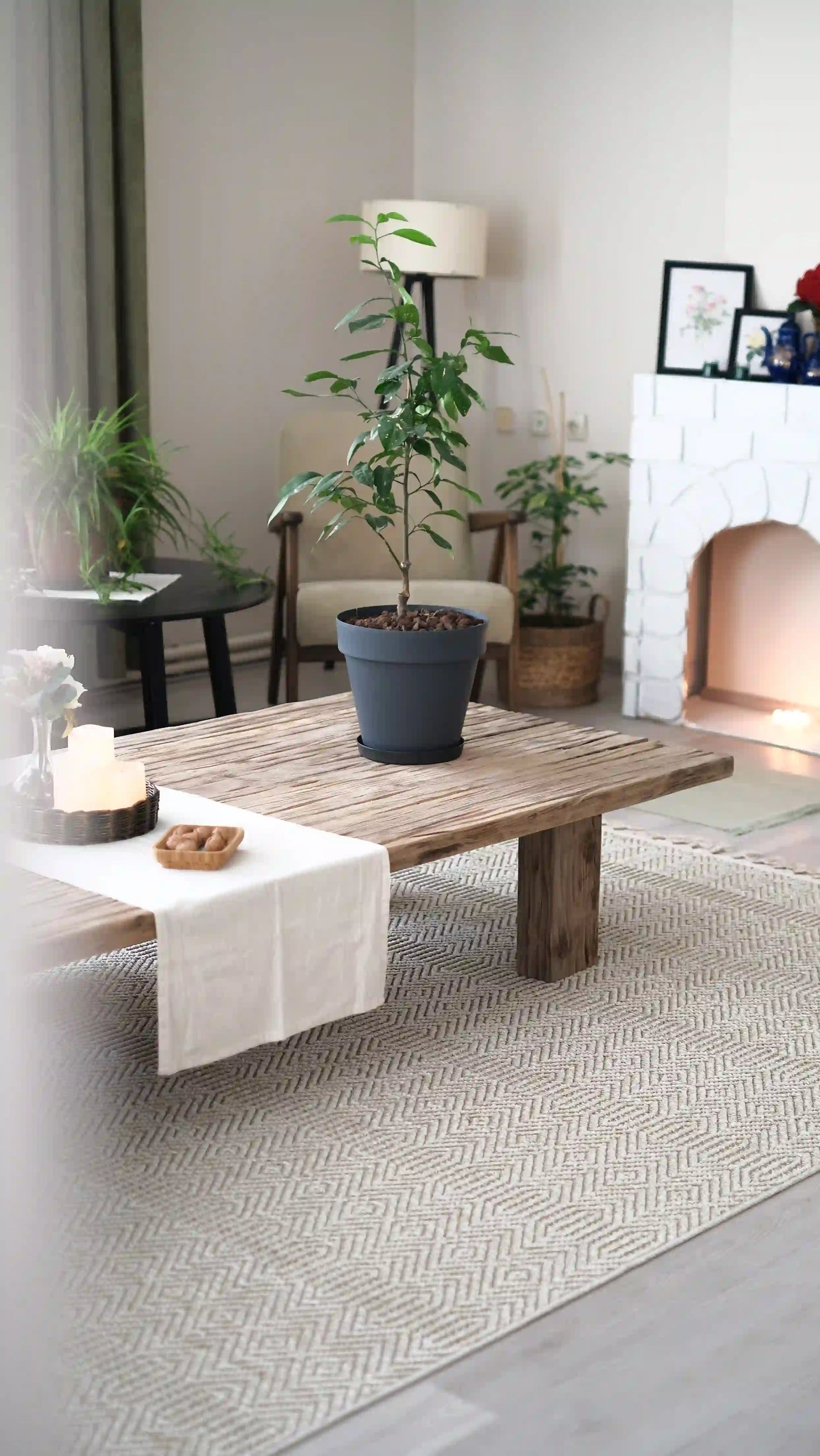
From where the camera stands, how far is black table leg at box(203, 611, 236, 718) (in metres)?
3.65

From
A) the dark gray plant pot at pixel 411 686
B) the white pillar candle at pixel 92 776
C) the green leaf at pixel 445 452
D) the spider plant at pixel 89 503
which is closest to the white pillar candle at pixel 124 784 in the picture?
Answer: the white pillar candle at pixel 92 776

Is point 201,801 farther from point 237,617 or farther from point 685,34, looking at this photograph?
point 685,34

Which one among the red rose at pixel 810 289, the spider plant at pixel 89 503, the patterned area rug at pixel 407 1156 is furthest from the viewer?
the red rose at pixel 810 289

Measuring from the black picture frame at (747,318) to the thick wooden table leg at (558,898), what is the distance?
209cm

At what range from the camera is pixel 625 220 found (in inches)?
187

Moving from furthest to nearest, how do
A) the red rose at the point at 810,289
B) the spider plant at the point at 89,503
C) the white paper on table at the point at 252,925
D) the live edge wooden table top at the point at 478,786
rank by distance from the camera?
the red rose at the point at 810,289
the spider plant at the point at 89,503
the live edge wooden table top at the point at 478,786
the white paper on table at the point at 252,925

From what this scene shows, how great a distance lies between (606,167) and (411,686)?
2.90 metres

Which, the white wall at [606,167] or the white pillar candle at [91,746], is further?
the white wall at [606,167]

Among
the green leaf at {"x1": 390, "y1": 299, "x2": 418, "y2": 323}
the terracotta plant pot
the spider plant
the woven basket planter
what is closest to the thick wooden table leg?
the green leaf at {"x1": 390, "y1": 299, "x2": 418, "y2": 323}

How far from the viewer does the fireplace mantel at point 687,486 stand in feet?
13.3

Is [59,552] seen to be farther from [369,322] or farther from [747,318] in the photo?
[747,318]

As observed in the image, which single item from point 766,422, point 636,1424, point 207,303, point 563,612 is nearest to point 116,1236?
point 636,1424

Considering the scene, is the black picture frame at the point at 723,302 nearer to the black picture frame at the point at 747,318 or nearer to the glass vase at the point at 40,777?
the black picture frame at the point at 747,318

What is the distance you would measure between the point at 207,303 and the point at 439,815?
2997 mm
